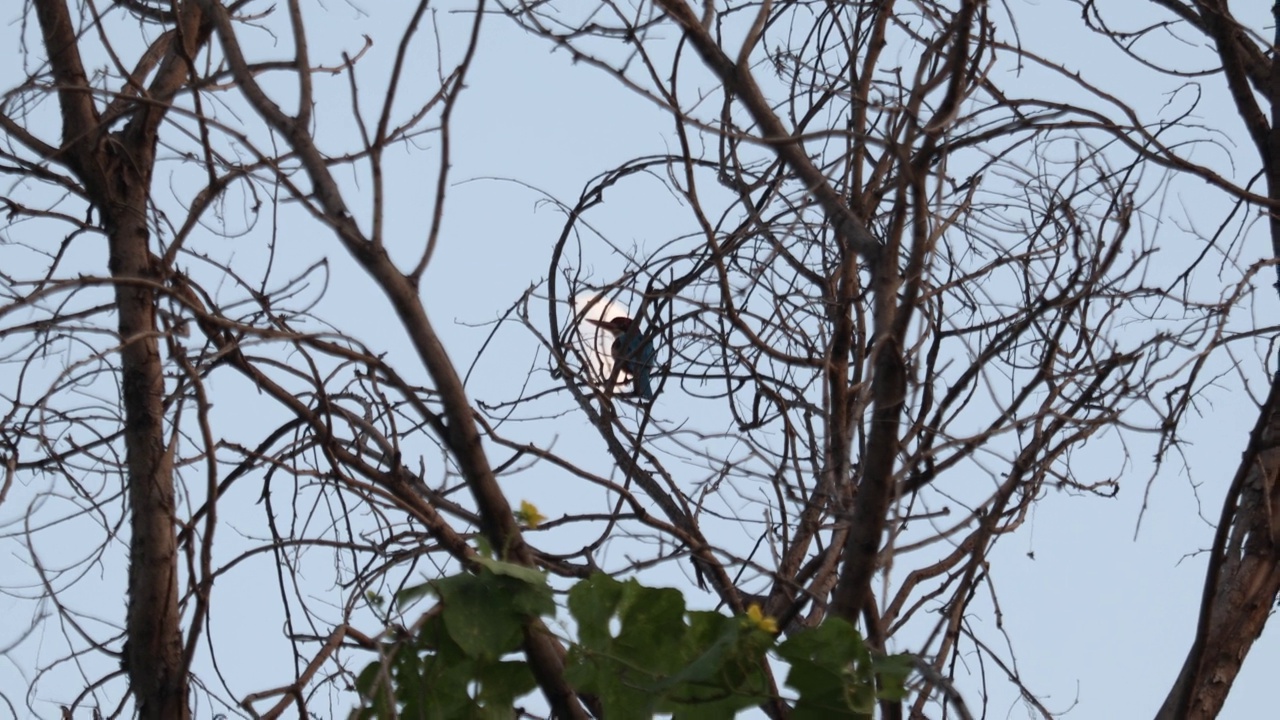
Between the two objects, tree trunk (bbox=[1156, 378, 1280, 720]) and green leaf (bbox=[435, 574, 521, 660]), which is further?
tree trunk (bbox=[1156, 378, 1280, 720])

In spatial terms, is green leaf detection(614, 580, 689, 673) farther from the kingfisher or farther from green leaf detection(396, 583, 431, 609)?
the kingfisher

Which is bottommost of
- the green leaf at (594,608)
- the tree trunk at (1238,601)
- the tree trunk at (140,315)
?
the green leaf at (594,608)

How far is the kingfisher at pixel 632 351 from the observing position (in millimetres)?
2943

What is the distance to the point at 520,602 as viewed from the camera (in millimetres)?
1649

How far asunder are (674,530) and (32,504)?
1.10 m

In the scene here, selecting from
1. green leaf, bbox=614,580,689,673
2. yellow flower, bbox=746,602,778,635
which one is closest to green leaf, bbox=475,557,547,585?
green leaf, bbox=614,580,689,673

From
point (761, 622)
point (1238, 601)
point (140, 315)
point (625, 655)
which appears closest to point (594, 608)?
point (625, 655)

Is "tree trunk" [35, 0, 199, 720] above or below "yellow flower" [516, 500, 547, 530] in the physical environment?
above

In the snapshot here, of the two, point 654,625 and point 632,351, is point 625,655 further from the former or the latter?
point 632,351

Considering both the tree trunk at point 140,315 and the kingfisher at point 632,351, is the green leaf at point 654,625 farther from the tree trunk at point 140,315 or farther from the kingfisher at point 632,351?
the kingfisher at point 632,351

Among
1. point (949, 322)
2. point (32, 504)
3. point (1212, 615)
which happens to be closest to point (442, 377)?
point (32, 504)

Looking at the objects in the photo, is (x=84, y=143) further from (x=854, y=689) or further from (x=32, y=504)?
(x=854, y=689)

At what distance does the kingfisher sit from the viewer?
9.65 ft

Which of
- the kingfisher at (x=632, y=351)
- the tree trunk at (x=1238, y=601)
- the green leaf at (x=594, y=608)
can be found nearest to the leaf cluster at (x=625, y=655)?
the green leaf at (x=594, y=608)
